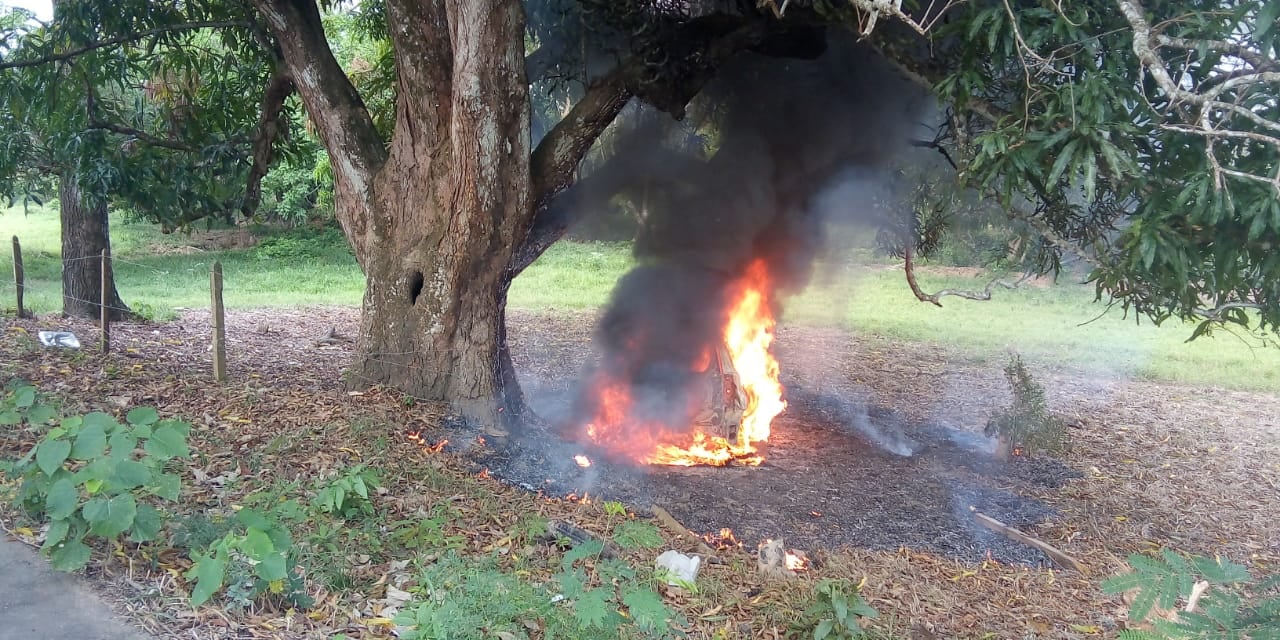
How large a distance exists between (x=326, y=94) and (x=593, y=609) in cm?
474

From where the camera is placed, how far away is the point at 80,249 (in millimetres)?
9180

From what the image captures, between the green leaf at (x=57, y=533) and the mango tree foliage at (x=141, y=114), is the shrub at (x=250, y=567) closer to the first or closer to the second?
the green leaf at (x=57, y=533)

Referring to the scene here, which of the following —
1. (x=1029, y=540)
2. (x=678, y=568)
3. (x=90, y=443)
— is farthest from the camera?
(x=1029, y=540)

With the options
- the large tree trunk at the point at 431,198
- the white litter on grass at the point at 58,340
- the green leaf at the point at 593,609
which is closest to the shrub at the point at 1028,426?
the large tree trunk at the point at 431,198

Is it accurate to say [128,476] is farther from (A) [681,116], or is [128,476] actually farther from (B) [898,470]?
(B) [898,470]

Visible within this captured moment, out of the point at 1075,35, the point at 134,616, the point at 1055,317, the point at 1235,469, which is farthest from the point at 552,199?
the point at 1055,317

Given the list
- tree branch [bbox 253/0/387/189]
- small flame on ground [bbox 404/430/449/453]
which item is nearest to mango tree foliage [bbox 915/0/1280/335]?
small flame on ground [bbox 404/430/449/453]

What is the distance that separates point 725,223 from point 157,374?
201 inches

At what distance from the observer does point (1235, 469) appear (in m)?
7.39

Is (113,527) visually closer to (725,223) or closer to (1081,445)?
(725,223)

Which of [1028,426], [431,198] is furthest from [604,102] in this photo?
[1028,426]

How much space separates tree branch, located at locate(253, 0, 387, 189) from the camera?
243 inches

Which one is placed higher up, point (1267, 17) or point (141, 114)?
point (1267, 17)

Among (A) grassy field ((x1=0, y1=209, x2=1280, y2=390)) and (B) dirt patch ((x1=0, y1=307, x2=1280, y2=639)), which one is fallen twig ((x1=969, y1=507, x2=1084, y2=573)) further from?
(A) grassy field ((x1=0, y1=209, x2=1280, y2=390))
